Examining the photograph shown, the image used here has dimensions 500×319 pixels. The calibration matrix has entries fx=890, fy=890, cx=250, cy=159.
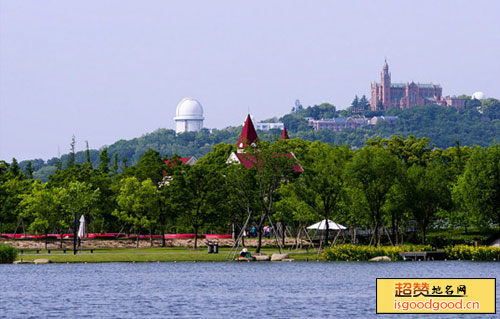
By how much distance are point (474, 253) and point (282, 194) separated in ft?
93.1

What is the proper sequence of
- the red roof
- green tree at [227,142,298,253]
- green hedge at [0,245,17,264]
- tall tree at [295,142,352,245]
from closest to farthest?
green hedge at [0,245,17,264], tall tree at [295,142,352,245], green tree at [227,142,298,253], the red roof

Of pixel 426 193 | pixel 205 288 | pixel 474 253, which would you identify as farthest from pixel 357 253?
pixel 205 288

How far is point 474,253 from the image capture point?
2896 inches

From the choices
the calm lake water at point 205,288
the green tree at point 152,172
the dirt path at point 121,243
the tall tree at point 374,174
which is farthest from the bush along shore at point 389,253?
the green tree at point 152,172

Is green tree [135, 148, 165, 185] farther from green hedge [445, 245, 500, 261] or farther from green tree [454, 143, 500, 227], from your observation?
green hedge [445, 245, 500, 261]

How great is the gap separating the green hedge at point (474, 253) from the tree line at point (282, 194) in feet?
23.6

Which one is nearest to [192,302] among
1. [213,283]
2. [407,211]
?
[213,283]

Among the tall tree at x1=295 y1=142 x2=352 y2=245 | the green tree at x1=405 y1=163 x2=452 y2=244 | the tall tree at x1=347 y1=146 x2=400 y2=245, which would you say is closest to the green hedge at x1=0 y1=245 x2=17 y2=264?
the tall tree at x1=295 y1=142 x2=352 y2=245

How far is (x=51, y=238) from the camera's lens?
101 m

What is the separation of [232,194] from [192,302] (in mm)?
47975

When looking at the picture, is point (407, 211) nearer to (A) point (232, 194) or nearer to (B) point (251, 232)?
(A) point (232, 194)

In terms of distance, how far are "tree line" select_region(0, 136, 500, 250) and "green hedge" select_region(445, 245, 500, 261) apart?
7.18m

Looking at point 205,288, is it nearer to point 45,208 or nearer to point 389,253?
point 389,253

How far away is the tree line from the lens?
80.9m
